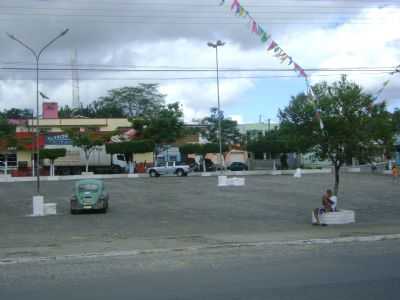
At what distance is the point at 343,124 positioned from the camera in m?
Answer: 19.9

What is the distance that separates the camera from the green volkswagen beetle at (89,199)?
81.9ft

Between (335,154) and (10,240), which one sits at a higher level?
(335,154)

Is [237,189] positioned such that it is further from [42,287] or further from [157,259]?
[42,287]

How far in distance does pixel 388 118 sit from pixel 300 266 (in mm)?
11085

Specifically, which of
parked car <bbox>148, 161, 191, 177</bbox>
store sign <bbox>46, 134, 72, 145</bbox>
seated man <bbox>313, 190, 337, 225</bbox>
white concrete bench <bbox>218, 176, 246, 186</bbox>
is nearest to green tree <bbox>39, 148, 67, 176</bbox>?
store sign <bbox>46, 134, 72, 145</bbox>

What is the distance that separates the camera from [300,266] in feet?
35.6

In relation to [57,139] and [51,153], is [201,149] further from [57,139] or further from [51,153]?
[51,153]

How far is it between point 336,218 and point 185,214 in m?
6.69

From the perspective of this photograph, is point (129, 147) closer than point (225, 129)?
Yes

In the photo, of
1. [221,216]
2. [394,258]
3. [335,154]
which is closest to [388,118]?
[335,154]

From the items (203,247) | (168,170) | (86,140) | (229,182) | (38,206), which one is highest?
(86,140)

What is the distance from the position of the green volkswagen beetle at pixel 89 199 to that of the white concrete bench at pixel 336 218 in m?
10.0

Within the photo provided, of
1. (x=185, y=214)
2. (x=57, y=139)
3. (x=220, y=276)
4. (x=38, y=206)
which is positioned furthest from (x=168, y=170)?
(x=220, y=276)

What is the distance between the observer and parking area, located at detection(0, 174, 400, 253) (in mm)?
18172
